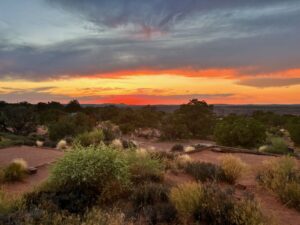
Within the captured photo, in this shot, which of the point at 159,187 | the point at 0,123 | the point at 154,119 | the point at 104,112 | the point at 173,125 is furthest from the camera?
the point at 104,112

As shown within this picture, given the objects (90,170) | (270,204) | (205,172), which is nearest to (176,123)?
(205,172)

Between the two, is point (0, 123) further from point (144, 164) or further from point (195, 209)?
point (195, 209)

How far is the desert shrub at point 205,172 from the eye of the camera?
37.4 feet

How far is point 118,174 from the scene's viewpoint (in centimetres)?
960

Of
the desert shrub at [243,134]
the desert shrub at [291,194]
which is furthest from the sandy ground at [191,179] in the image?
the desert shrub at [243,134]

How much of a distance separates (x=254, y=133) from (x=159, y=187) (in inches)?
718

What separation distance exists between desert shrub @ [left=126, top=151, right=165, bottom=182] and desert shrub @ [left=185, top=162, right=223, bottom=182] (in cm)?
111

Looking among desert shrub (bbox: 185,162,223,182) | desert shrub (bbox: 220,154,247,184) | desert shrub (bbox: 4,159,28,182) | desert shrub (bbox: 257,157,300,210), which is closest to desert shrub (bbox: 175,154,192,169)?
desert shrub (bbox: 185,162,223,182)

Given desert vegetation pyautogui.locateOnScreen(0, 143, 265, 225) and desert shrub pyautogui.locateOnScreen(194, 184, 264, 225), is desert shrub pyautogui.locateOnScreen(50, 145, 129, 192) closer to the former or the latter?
desert vegetation pyautogui.locateOnScreen(0, 143, 265, 225)

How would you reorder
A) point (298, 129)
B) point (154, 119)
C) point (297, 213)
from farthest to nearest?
point (154, 119) → point (298, 129) → point (297, 213)

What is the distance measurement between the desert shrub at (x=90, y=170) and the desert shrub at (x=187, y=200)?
1977mm

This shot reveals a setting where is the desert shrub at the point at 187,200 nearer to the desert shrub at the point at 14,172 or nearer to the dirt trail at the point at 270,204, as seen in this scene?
the dirt trail at the point at 270,204

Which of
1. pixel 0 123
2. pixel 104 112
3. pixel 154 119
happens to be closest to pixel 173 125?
pixel 154 119

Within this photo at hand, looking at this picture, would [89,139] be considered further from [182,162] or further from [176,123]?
[176,123]
